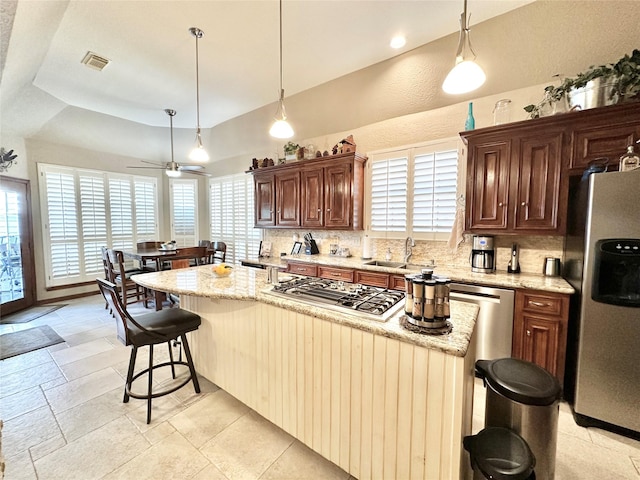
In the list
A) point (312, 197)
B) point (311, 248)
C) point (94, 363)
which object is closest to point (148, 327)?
point (94, 363)

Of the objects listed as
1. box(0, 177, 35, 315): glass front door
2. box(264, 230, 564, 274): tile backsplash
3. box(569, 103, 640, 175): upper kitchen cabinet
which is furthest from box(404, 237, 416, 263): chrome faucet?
box(0, 177, 35, 315): glass front door

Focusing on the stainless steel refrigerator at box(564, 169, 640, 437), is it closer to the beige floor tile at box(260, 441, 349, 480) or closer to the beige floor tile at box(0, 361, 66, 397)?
the beige floor tile at box(260, 441, 349, 480)

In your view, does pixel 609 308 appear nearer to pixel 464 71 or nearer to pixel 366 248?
pixel 464 71

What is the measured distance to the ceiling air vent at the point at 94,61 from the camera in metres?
3.13

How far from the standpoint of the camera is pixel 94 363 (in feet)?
9.08

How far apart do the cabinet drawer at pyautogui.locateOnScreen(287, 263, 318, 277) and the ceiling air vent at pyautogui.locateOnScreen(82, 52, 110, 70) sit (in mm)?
3425

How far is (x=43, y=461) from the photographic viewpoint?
1.65 m

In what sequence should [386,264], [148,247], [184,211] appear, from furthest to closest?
[184,211] → [148,247] → [386,264]

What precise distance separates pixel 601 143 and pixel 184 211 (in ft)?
22.3

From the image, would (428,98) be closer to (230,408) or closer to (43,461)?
(230,408)

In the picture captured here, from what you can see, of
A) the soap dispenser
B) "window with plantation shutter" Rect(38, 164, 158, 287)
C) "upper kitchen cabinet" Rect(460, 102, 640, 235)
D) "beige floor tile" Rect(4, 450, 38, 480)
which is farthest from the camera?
"window with plantation shutter" Rect(38, 164, 158, 287)

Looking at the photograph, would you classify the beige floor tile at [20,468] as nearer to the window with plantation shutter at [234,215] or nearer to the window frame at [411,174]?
the window frame at [411,174]

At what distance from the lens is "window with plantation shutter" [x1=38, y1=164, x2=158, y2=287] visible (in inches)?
185

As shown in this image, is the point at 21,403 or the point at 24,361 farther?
the point at 24,361
